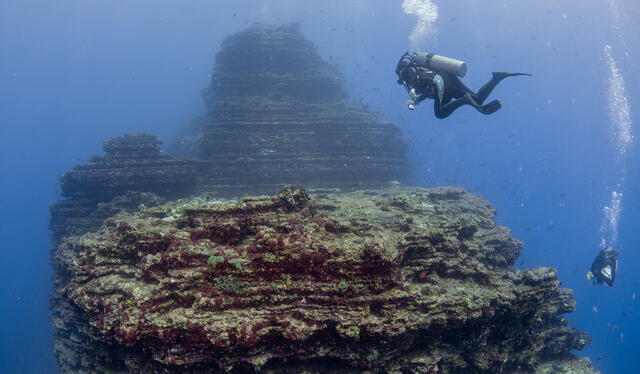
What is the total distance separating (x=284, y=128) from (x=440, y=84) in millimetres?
16358

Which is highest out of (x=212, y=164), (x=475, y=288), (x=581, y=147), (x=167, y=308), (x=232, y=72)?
(x=581, y=147)

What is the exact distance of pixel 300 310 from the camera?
6.04m

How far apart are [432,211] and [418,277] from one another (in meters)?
5.43

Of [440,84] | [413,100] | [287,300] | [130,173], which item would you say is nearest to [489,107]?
[440,84]

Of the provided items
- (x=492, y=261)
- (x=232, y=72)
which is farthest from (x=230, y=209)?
(x=232, y=72)

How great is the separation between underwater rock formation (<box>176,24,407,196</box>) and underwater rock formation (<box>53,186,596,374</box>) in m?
13.9

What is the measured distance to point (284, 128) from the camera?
24.1 m

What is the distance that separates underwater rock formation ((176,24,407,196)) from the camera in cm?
2227

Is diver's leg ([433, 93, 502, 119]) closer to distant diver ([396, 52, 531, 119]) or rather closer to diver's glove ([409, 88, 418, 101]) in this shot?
distant diver ([396, 52, 531, 119])

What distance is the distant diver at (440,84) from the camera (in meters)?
8.98

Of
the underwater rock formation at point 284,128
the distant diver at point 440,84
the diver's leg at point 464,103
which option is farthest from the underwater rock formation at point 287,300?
the underwater rock formation at point 284,128

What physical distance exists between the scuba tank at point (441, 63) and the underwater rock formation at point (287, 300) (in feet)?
14.4

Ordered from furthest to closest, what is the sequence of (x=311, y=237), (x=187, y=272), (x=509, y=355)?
(x=509, y=355)
(x=311, y=237)
(x=187, y=272)

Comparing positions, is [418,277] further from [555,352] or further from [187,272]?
[555,352]
